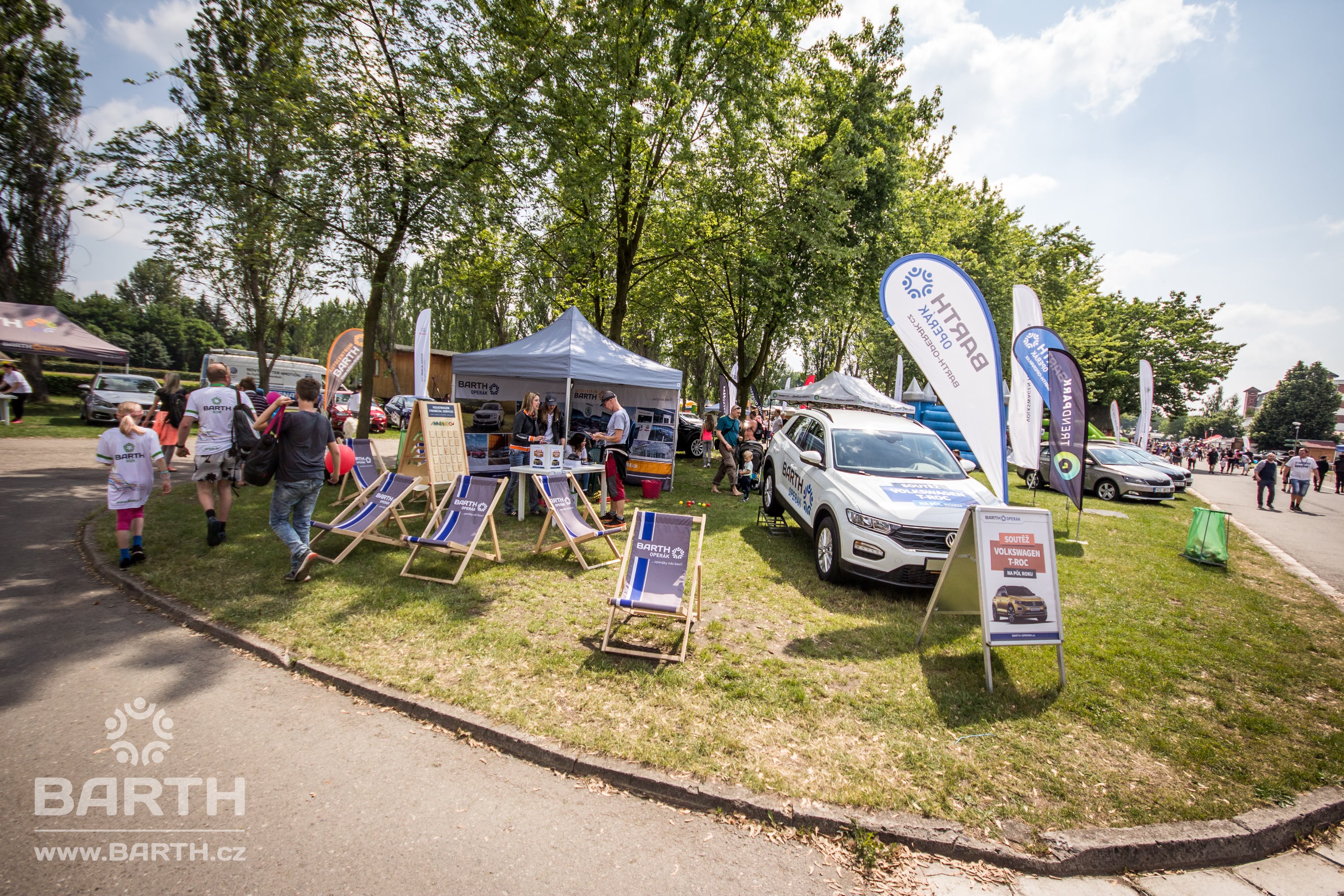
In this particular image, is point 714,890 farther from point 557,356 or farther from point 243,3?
point 243,3

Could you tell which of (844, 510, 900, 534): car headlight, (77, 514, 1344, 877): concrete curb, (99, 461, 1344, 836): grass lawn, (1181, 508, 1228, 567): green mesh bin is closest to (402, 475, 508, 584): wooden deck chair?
(99, 461, 1344, 836): grass lawn

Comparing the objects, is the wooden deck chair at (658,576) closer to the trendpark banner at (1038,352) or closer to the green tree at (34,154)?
the trendpark banner at (1038,352)

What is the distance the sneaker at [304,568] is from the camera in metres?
5.34

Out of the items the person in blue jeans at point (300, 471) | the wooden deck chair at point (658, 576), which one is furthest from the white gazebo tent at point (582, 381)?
the wooden deck chair at point (658, 576)

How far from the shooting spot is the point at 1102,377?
37.5 metres

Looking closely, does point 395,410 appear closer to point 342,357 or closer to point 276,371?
point 276,371

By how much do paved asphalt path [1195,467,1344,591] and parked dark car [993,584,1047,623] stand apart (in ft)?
21.6

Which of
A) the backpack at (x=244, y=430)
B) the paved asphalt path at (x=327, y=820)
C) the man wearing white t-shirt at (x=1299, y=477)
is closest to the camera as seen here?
the paved asphalt path at (x=327, y=820)

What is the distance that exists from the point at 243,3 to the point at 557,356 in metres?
9.35

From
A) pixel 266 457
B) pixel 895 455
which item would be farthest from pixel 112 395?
pixel 895 455

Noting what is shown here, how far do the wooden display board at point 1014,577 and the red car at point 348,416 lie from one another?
9.06 meters

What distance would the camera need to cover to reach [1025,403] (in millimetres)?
9656

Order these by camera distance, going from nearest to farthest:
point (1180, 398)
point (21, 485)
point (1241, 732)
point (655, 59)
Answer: point (1241, 732)
point (21, 485)
point (655, 59)
point (1180, 398)

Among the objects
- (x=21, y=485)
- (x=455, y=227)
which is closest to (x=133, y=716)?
(x=21, y=485)
